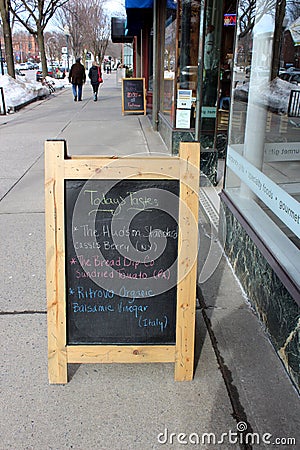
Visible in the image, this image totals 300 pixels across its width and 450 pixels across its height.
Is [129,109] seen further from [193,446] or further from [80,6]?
[80,6]

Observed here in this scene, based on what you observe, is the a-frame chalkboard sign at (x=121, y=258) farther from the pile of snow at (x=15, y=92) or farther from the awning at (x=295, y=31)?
the pile of snow at (x=15, y=92)

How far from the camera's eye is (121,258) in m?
2.55

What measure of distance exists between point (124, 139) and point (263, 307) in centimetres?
742

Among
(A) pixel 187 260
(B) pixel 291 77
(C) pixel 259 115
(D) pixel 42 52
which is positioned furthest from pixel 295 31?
(D) pixel 42 52

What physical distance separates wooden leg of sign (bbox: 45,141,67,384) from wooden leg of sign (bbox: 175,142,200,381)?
2.07ft

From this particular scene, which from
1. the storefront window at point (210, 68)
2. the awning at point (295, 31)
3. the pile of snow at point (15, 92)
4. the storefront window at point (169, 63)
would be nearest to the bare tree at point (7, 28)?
the pile of snow at point (15, 92)

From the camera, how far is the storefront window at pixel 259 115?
3.86 m

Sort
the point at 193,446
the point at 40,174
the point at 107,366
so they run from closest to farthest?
the point at 193,446 → the point at 107,366 → the point at 40,174

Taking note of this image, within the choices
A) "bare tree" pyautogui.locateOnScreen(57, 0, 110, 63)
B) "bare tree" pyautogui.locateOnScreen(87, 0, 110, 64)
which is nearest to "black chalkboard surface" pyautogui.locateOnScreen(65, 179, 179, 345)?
"bare tree" pyautogui.locateOnScreen(57, 0, 110, 63)

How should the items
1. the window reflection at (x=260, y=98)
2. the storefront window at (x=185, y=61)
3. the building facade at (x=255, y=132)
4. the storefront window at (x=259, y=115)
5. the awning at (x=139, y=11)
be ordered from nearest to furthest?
the building facade at (x=255, y=132) < the storefront window at (x=259, y=115) < the window reflection at (x=260, y=98) < the storefront window at (x=185, y=61) < the awning at (x=139, y=11)

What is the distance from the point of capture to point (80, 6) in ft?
150

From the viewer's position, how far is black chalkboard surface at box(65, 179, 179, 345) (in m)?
2.46

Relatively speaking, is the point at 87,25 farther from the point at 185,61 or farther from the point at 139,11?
the point at 185,61

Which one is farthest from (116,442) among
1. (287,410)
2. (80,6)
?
(80,6)
